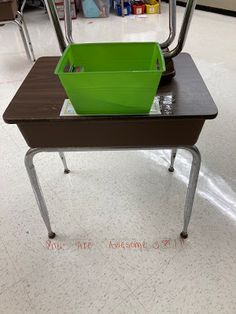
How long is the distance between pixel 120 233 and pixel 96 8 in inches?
154

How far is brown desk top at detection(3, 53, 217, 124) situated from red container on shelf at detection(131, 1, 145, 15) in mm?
3636

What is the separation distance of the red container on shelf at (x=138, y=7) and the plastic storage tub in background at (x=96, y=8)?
16.3 inches

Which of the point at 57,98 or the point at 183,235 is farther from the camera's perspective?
the point at 183,235

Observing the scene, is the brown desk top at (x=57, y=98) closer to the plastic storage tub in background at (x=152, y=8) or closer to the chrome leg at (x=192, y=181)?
the chrome leg at (x=192, y=181)

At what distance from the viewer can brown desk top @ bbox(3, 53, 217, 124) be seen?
0.75 meters

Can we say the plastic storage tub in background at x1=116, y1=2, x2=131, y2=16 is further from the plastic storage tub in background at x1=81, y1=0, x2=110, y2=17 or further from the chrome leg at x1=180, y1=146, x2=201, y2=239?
the chrome leg at x1=180, y1=146, x2=201, y2=239

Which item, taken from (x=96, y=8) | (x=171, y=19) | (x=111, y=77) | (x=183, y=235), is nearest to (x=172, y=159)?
(x=183, y=235)

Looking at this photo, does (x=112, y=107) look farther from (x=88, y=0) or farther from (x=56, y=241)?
(x=88, y=0)

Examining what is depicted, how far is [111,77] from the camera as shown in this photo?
62 cm

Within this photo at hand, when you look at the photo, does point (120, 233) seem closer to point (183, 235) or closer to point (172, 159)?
point (183, 235)

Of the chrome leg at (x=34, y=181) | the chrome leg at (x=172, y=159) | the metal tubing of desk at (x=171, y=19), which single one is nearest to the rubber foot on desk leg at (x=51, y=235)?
the chrome leg at (x=34, y=181)

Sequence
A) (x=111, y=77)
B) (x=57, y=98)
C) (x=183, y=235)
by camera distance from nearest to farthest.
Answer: (x=111, y=77) → (x=57, y=98) → (x=183, y=235)

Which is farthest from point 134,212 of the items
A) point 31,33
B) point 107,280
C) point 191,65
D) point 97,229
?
point 31,33

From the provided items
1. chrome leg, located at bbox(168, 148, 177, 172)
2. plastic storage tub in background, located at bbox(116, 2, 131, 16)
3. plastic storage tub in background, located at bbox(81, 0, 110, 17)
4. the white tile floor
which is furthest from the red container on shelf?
chrome leg, located at bbox(168, 148, 177, 172)
